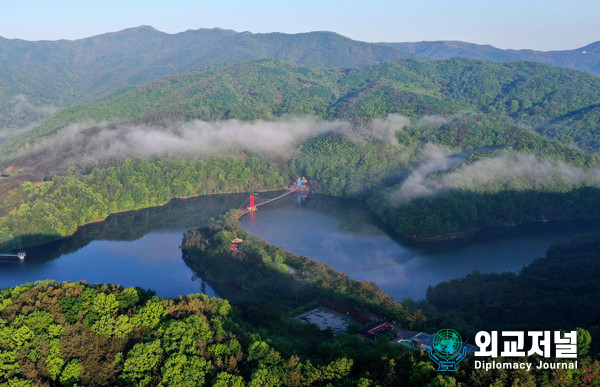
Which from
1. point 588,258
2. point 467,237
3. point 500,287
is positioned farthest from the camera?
point 467,237

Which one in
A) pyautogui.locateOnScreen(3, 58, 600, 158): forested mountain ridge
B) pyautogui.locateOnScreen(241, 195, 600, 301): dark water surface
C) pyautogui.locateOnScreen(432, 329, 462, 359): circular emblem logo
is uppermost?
pyautogui.locateOnScreen(3, 58, 600, 158): forested mountain ridge

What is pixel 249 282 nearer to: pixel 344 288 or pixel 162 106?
pixel 344 288

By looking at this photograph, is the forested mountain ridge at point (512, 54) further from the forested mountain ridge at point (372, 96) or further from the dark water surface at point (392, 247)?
the dark water surface at point (392, 247)

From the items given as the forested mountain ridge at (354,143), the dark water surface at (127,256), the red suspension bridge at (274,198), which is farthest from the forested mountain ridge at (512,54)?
the dark water surface at (127,256)

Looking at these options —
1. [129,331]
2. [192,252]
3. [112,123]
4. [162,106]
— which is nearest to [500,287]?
[129,331]
